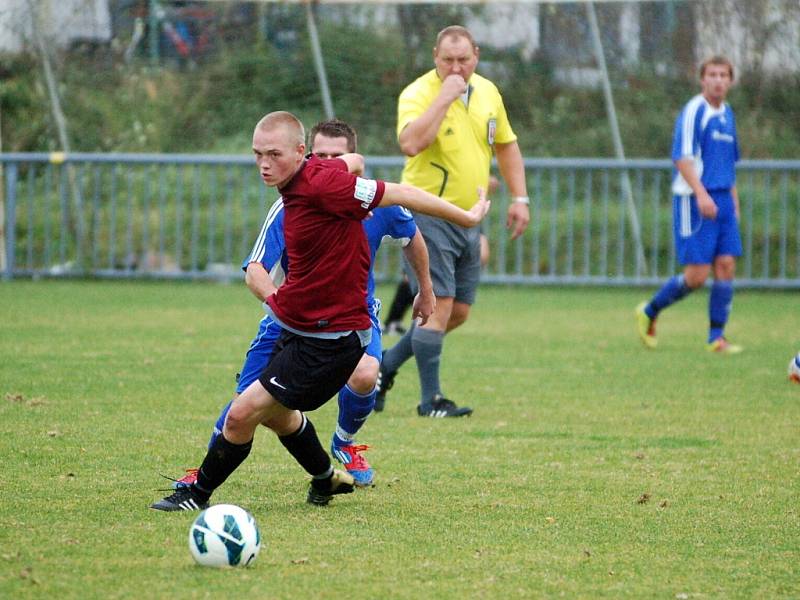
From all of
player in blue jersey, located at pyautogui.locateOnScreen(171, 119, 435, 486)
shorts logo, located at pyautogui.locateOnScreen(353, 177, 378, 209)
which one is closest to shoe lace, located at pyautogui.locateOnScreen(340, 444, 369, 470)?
player in blue jersey, located at pyautogui.locateOnScreen(171, 119, 435, 486)

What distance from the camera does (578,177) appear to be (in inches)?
611

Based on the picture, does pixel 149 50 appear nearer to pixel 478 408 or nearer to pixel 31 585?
pixel 478 408

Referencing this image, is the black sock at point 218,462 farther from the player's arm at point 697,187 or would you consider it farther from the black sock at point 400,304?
the black sock at point 400,304

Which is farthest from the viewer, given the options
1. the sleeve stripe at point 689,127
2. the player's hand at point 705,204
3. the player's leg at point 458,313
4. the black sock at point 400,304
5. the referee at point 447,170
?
the black sock at point 400,304

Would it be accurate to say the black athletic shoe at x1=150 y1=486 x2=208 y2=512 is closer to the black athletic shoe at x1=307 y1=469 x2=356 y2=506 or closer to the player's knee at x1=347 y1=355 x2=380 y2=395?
the black athletic shoe at x1=307 y1=469 x2=356 y2=506

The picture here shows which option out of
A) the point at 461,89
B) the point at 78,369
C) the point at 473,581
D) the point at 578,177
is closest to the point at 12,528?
the point at 473,581

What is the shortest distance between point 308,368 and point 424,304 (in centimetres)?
78

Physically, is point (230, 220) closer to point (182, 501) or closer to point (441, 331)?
point (441, 331)

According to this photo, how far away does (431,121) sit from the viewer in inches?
285

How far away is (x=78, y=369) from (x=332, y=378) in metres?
4.16

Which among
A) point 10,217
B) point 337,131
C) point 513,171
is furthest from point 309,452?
point 10,217

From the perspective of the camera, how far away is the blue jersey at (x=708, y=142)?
10.5m

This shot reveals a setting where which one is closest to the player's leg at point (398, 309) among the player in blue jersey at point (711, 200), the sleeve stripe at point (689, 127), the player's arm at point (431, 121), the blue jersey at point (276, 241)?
the player in blue jersey at point (711, 200)

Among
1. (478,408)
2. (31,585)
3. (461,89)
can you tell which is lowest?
(478,408)
